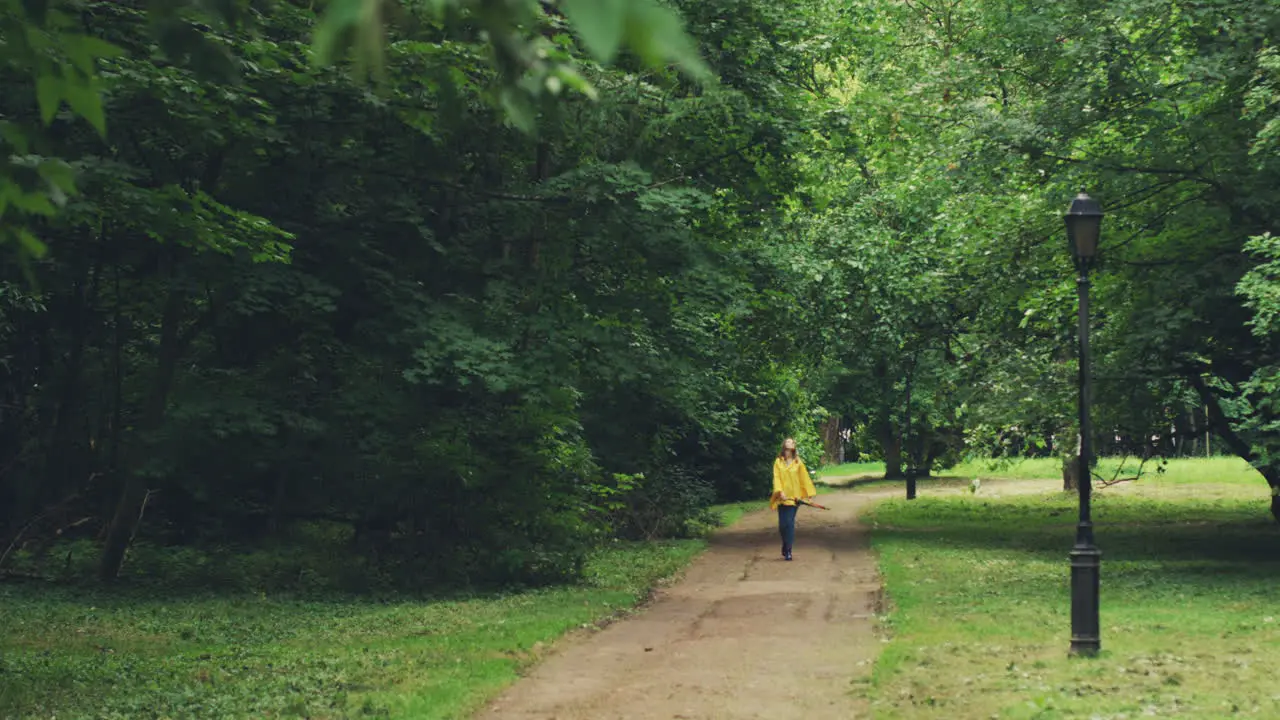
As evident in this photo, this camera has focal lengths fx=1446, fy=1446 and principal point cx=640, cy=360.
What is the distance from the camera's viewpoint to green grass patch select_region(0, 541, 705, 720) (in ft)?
33.4

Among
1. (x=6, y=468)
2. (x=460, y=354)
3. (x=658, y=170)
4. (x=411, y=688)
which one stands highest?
(x=658, y=170)

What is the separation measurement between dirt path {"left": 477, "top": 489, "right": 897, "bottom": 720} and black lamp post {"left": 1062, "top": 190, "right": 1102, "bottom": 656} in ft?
5.98

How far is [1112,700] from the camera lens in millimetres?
10016

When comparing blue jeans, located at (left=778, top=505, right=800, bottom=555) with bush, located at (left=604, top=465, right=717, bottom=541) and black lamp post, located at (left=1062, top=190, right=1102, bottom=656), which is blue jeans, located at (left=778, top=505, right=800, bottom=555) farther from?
black lamp post, located at (left=1062, top=190, right=1102, bottom=656)

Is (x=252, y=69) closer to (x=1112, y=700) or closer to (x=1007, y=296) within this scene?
(x=1112, y=700)

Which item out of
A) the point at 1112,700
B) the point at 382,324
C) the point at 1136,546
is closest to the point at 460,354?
the point at 382,324

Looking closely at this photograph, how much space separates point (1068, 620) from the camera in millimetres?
14695

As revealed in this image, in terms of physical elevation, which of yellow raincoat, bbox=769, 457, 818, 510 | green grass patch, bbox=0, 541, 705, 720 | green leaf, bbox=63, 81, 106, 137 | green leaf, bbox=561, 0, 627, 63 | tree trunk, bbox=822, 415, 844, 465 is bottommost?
green grass patch, bbox=0, 541, 705, 720

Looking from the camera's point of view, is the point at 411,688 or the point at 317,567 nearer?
the point at 411,688

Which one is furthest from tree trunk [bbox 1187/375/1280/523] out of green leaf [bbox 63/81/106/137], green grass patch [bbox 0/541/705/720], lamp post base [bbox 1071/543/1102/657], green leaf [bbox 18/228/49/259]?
green leaf [bbox 63/81/106/137]

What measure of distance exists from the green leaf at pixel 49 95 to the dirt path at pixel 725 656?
6.36m

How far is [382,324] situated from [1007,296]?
10233mm

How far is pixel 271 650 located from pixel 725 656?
4.03m

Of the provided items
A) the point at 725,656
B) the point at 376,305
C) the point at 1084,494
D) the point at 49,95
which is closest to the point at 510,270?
the point at 376,305
